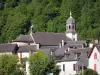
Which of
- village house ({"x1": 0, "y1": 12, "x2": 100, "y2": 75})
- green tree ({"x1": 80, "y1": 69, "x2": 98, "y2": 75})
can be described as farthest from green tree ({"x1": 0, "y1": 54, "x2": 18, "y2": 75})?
green tree ({"x1": 80, "y1": 69, "x2": 98, "y2": 75})

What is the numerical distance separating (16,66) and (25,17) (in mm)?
84181

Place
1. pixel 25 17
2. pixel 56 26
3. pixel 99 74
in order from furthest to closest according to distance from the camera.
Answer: pixel 25 17, pixel 56 26, pixel 99 74

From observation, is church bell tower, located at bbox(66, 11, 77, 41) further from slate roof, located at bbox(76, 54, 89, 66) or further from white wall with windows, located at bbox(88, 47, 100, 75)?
white wall with windows, located at bbox(88, 47, 100, 75)

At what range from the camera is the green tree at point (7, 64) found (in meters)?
103

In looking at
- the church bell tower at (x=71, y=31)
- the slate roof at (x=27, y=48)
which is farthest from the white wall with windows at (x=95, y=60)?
the church bell tower at (x=71, y=31)

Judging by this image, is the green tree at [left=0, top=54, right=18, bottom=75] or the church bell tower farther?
the church bell tower

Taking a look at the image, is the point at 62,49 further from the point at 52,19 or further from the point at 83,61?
the point at 52,19

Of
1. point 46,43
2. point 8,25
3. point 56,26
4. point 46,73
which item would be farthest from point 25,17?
point 46,73

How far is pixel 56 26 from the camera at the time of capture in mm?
173750

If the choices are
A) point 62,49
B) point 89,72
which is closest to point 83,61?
point 89,72

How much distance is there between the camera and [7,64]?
104125 mm

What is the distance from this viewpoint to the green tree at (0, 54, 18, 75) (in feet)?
338

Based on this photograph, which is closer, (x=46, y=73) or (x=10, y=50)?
(x=46, y=73)

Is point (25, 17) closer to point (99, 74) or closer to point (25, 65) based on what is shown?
point (25, 65)
